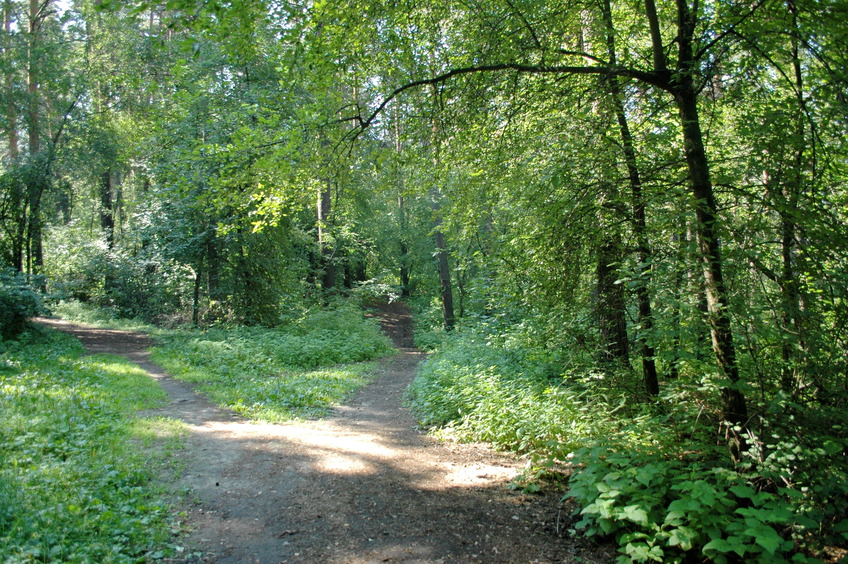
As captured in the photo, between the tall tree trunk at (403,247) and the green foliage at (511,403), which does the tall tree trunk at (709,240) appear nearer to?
the green foliage at (511,403)

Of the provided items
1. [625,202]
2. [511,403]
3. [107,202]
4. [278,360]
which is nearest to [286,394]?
[278,360]

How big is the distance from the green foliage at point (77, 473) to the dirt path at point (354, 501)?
15.9 inches

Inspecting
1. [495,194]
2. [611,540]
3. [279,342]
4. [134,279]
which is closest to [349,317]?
[279,342]

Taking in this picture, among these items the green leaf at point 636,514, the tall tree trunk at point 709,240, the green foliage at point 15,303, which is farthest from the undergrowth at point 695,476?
the green foliage at point 15,303

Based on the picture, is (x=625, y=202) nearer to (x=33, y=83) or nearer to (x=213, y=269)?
(x=213, y=269)

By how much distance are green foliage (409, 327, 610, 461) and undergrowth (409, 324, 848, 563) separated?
0.03m

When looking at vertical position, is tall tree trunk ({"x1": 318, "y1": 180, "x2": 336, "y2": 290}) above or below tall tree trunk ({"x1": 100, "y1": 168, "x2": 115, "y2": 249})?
below

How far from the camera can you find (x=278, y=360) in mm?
13320

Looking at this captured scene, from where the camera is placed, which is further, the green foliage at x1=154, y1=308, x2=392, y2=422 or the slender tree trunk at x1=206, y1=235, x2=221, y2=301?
the slender tree trunk at x1=206, y1=235, x2=221, y2=301

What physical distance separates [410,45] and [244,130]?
7.14 feet

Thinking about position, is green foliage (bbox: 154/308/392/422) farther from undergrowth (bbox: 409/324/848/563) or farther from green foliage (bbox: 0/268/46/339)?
undergrowth (bbox: 409/324/848/563)

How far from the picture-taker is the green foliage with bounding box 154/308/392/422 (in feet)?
30.3

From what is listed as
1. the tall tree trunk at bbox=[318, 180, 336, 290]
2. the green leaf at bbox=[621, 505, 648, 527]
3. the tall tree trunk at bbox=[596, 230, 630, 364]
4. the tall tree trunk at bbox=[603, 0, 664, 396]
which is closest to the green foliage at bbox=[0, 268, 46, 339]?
the tall tree trunk at bbox=[318, 180, 336, 290]

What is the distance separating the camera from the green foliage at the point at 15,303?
39.0ft
